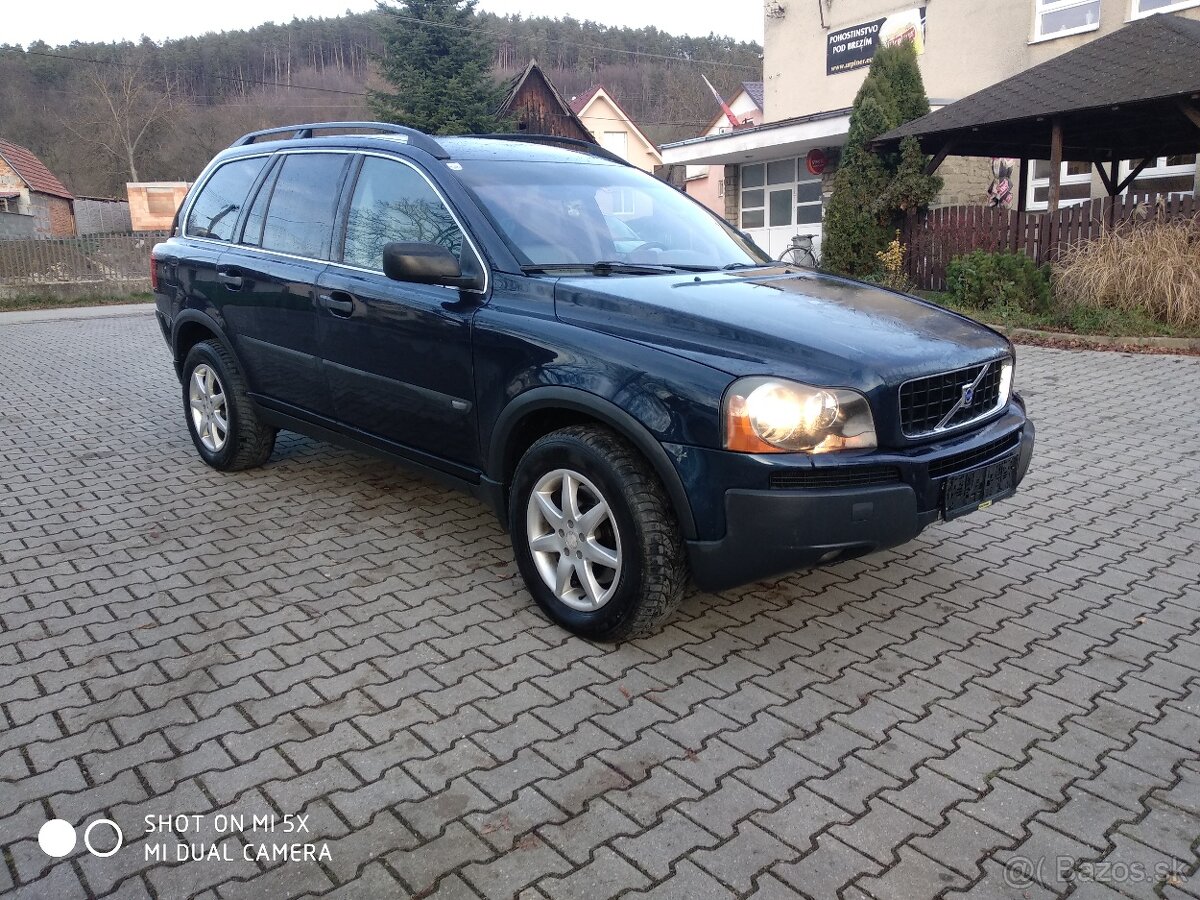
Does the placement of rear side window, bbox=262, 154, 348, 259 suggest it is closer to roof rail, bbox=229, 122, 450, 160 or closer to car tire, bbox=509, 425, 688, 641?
A: roof rail, bbox=229, 122, 450, 160

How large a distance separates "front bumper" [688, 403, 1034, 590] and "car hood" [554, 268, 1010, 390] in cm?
Answer: 32

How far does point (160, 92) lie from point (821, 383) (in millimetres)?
65667

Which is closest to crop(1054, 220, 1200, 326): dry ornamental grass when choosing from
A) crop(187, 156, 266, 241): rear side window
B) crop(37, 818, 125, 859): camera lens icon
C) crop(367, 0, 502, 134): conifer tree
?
crop(187, 156, 266, 241): rear side window

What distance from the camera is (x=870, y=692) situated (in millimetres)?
3301

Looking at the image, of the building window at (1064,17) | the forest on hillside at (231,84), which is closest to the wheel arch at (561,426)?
the building window at (1064,17)

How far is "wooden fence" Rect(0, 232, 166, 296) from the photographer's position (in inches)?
826

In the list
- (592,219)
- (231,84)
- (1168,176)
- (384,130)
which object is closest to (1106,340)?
(592,219)

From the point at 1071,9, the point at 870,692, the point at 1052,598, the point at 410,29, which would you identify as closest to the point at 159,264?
the point at 870,692

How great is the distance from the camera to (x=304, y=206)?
4953 mm

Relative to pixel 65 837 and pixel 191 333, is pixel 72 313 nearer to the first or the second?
pixel 191 333

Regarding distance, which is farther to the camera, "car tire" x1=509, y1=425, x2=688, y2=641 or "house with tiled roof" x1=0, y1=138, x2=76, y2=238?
"house with tiled roof" x1=0, y1=138, x2=76, y2=238

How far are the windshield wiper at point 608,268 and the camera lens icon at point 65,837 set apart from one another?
2.41m

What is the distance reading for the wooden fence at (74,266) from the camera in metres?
21.0

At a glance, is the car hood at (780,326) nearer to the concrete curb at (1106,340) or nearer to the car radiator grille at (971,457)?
the car radiator grille at (971,457)
